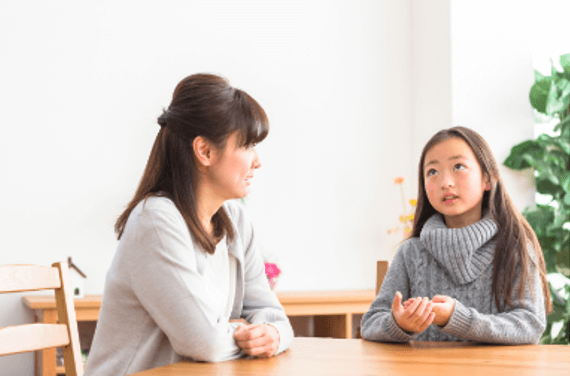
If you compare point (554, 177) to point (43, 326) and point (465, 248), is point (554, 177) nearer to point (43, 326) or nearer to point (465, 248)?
point (465, 248)

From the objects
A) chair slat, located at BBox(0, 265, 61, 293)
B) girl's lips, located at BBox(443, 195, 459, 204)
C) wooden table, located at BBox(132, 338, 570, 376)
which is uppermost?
girl's lips, located at BBox(443, 195, 459, 204)

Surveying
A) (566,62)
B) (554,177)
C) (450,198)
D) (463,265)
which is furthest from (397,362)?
(566,62)

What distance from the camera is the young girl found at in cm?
129

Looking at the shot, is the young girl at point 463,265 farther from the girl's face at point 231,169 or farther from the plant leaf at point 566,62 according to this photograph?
A: the plant leaf at point 566,62

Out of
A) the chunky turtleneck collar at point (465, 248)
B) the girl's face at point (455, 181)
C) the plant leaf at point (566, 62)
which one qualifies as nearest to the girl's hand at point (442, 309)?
the chunky turtleneck collar at point (465, 248)

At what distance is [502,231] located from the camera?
144 centimetres

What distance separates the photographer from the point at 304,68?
3.55 m

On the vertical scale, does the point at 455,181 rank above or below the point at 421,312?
above

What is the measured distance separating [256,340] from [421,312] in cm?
33

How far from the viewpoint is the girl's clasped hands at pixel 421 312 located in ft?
4.09

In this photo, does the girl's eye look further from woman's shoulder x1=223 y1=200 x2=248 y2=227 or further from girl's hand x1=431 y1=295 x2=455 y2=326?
woman's shoulder x1=223 y1=200 x2=248 y2=227

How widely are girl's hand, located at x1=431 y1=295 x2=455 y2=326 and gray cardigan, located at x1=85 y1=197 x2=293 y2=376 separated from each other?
1.01ft

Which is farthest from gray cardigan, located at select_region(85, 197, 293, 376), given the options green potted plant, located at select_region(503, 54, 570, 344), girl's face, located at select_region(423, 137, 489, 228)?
green potted plant, located at select_region(503, 54, 570, 344)

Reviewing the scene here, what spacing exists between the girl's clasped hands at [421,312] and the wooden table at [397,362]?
0.16ft
